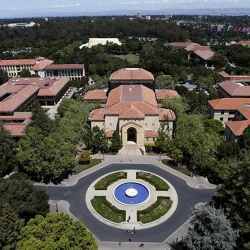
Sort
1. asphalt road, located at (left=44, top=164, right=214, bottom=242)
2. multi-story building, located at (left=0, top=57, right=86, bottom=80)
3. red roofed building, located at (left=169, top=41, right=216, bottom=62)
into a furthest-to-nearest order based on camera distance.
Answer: red roofed building, located at (left=169, top=41, right=216, bottom=62)
multi-story building, located at (left=0, top=57, right=86, bottom=80)
asphalt road, located at (left=44, top=164, right=214, bottom=242)

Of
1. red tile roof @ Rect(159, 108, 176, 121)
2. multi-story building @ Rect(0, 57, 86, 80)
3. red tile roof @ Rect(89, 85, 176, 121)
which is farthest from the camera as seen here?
multi-story building @ Rect(0, 57, 86, 80)

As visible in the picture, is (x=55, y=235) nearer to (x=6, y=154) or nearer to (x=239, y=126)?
(x=6, y=154)

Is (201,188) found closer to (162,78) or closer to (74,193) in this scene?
(74,193)

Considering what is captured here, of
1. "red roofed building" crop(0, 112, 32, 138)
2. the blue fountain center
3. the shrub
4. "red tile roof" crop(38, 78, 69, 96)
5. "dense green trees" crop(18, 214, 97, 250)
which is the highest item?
"dense green trees" crop(18, 214, 97, 250)

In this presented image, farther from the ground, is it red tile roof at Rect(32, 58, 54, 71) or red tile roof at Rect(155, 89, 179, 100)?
red tile roof at Rect(155, 89, 179, 100)

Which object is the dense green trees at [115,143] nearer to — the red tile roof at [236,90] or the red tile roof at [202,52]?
the red tile roof at [236,90]

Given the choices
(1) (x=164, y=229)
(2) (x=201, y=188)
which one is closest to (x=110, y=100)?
(2) (x=201, y=188)

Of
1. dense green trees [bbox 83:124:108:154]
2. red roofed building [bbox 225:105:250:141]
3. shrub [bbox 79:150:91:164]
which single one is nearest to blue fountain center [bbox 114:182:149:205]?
shrub [bbox 79:150:91:164]

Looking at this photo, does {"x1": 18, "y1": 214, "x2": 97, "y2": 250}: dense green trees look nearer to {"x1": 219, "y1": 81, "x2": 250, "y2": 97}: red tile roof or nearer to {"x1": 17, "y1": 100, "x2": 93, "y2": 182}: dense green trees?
{"x1": 17, "y1": 100, "x2": 93, "y2": 182}: dense green trees
